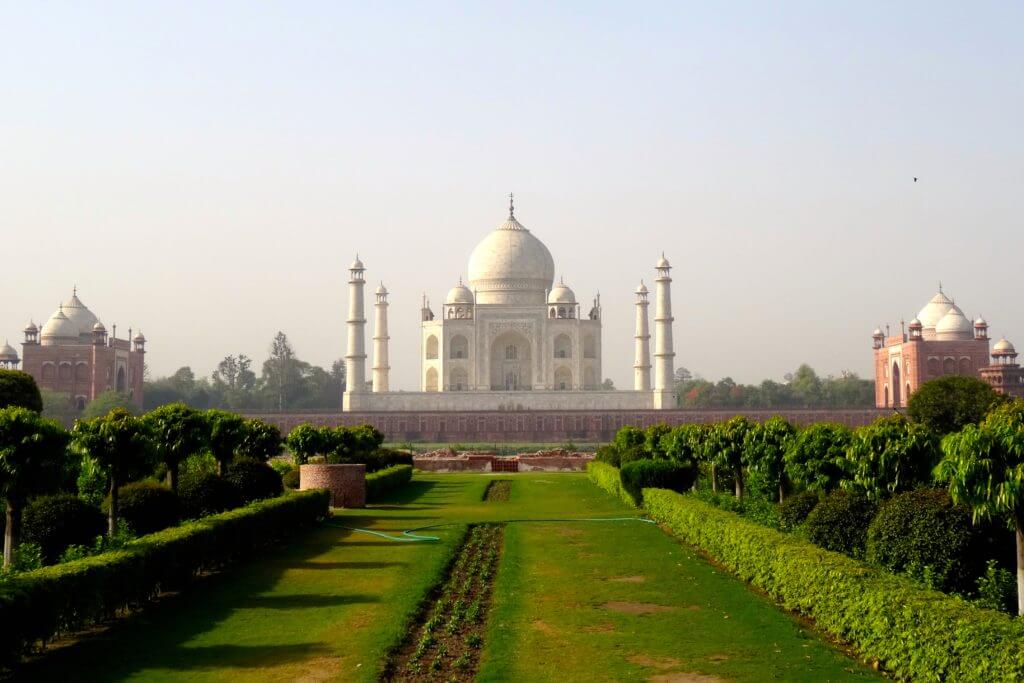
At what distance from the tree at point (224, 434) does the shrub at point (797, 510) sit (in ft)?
26.1

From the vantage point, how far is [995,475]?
285 inches

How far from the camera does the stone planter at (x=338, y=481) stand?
56.5 ft

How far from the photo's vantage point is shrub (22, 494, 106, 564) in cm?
988

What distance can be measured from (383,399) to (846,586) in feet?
139

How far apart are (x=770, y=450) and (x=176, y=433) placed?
740cm

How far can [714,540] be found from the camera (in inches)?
430

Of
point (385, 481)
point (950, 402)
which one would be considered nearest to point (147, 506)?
point (385, 481)

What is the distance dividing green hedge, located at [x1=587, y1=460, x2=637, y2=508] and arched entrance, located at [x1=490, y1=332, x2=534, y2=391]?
27648 millimetres

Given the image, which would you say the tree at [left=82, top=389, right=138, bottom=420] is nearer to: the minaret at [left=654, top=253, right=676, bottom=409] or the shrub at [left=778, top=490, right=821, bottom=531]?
the minaret at [left=654, top=253, right=676, bottom=409]

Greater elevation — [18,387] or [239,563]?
[18,387]

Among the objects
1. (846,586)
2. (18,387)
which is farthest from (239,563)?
(18,387)

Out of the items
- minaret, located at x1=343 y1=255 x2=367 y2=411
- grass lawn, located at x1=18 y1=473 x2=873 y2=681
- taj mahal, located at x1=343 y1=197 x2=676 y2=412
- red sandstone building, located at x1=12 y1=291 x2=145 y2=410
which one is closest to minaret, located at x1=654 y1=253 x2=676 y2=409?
taj mahal, located at x1=343 y1=197 x2=676 y2=412

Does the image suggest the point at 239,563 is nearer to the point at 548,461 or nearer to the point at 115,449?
the point at 115,449

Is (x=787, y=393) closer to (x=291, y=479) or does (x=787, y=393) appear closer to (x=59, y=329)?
(x=59, y=329)
